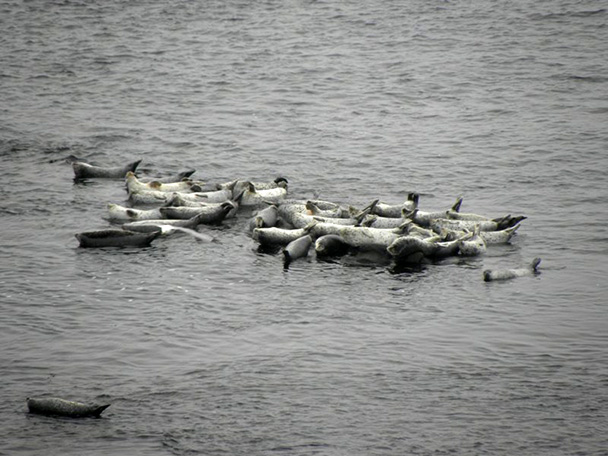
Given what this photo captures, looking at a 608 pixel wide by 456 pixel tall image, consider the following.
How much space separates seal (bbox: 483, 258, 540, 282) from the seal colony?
1 centimetres

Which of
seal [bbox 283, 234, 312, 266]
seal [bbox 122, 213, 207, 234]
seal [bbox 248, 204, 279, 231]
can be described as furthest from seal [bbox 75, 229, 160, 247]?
seal [bbox 283, 234, 312, 266]

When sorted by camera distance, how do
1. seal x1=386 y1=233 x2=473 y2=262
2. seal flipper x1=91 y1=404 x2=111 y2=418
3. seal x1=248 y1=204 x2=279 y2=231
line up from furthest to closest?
seal x1=248 y1=204 x2=279 y2=231 → seal x1=386 y1=233 x2=473 y2=262 → seal flipper x1=91 y1=404 x2=111 y2=418

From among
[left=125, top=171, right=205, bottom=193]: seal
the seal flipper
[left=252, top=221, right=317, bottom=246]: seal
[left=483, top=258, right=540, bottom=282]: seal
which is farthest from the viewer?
[left=125, top=171, right=205, bottom=193]: seal

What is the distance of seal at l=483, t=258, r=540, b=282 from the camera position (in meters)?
12.4

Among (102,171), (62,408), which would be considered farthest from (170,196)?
(62,408)

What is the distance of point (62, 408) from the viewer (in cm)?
870

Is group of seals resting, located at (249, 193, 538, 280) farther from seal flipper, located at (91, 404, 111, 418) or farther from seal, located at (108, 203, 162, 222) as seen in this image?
seal flipper, located at (91, 404, 111, 418)

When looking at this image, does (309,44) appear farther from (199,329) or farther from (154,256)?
(199,329)

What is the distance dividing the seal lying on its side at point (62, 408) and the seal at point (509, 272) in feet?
18.3

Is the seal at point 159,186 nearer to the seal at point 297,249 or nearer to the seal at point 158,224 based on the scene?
the seal at point 158,224

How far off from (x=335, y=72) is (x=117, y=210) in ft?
44.1

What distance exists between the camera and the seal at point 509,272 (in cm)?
1235

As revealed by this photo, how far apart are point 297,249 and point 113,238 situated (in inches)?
104

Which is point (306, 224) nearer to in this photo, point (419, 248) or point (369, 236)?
point (369, 236)
